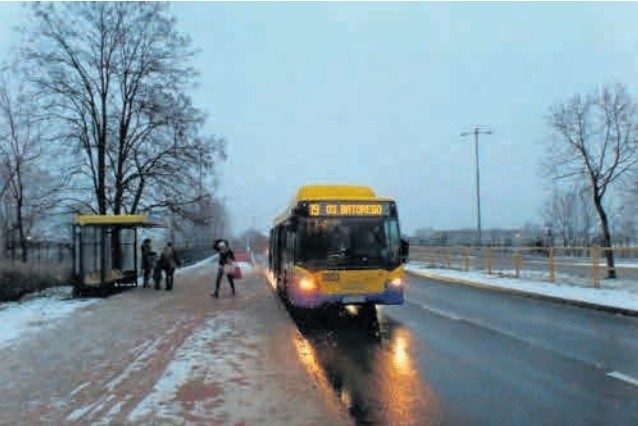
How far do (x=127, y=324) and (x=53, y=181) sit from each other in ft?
72.2

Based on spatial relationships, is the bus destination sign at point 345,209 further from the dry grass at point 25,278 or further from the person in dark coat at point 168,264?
the dry grass at point 25,278

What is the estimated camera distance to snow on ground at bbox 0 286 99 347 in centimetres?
1485

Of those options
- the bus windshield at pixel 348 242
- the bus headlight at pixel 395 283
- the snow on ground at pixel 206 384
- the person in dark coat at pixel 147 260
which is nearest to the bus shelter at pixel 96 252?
the person in dark coat at pixel 147 260

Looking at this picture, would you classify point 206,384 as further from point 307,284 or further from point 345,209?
point 345,209

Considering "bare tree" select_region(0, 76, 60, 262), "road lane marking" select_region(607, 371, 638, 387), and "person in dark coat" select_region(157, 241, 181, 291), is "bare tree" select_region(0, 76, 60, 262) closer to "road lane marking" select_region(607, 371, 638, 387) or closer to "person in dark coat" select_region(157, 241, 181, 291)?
"person in dark coat" select_region(157, 241, 181, 291)

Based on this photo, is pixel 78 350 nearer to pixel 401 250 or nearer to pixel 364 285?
pixel 364 285

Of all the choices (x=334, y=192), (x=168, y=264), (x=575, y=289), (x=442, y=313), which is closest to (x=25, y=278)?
(x=168, y=264)

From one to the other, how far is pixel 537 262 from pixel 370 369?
65.8ft

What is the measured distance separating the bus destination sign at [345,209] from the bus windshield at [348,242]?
0.42 feet

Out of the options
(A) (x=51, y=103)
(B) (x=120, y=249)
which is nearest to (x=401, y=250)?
(B) (x=120, y=249)

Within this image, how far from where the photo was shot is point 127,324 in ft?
52.7

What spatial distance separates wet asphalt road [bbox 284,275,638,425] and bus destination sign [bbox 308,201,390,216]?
8.09ft

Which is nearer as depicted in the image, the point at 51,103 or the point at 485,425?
the point at 485,425

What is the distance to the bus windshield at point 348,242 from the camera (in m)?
16.4
